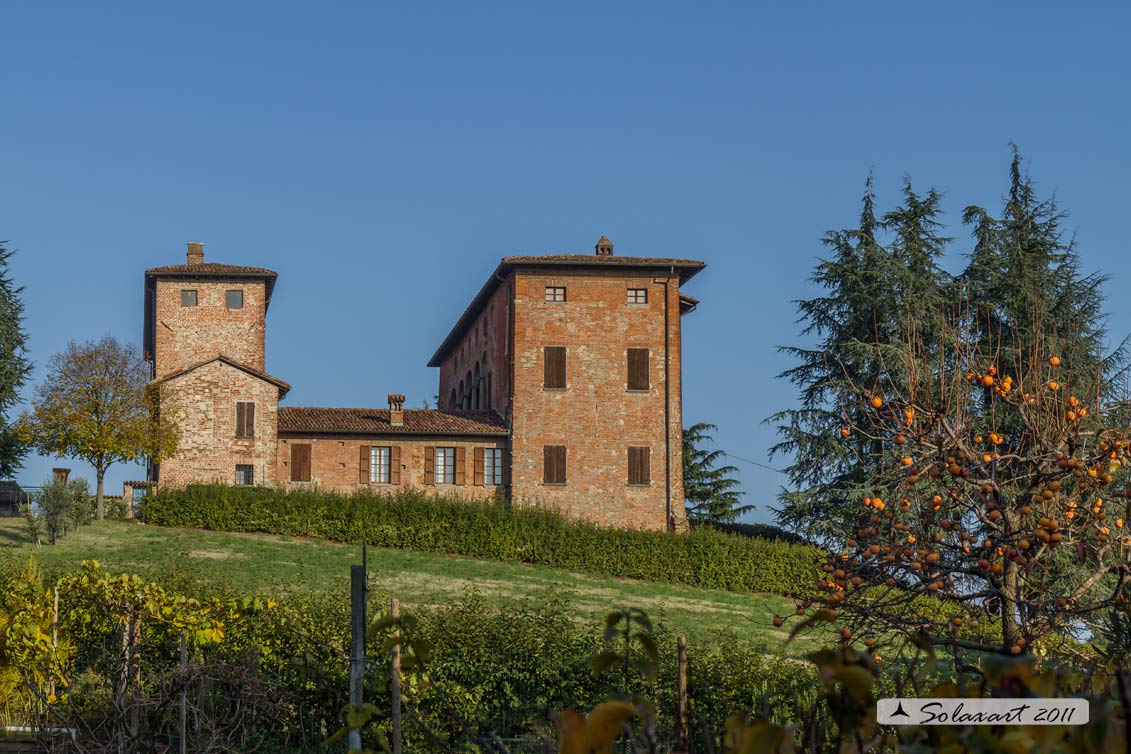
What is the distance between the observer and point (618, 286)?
1495 inches

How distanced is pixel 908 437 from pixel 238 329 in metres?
34.8

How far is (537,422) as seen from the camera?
1468 inches

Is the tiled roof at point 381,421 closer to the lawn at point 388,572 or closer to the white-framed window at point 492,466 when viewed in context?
the white-framed window at point 492,466

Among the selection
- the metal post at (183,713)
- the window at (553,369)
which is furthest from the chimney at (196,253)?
the metal post at (183,713)

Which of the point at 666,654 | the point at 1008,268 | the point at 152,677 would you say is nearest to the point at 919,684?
the point at 152,677

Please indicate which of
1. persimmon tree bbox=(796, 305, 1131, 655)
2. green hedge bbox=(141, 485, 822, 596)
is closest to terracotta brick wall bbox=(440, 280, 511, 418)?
green hedge bbox=(141, 485, 822, 596)

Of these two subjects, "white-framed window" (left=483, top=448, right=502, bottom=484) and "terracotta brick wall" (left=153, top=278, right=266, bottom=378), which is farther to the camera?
"terracotta brick wall" (left=153, top=278, right=266, bottom=378)

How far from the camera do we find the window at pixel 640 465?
3694cm

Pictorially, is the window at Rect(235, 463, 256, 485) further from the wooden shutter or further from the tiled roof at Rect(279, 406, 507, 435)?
the wooden shutter

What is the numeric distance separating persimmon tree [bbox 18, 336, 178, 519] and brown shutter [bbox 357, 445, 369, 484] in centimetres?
538

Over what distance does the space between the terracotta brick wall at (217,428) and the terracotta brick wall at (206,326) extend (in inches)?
97.4

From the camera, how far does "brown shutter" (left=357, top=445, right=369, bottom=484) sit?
123ft

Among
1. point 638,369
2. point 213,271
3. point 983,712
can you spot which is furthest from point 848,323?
point 983,712

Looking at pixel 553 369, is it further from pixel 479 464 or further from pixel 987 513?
pixel 987 513
